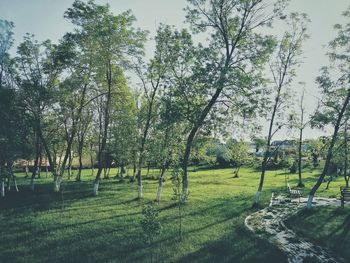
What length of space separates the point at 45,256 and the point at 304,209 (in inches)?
814

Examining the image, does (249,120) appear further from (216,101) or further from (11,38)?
(11,38)

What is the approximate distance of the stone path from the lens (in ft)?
56.7

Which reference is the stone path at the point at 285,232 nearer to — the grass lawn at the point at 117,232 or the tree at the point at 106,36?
the grass lawn at the point at 117,232

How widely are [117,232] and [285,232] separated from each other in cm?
1162

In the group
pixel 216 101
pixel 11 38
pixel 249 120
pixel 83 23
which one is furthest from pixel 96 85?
pixel 249 120

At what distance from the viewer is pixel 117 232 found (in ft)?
70.0

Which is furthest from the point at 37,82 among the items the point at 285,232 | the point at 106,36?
the point at 285,232

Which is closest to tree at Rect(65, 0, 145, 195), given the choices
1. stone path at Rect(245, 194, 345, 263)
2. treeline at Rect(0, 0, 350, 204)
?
treeline at Rect(0, 0, 350, 204)

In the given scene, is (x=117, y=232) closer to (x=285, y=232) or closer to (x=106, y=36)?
(x=285, y=232)

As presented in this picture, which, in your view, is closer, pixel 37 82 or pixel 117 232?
pixel 117 232

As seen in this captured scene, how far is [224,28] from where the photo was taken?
27438mm

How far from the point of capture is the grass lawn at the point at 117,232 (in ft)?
57.9

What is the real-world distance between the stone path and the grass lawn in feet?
2.64

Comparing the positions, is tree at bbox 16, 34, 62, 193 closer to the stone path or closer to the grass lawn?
the grass lawn
